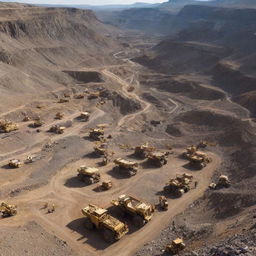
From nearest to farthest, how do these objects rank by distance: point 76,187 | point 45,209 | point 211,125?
point 45,209 < point 76,187 < point 211,125

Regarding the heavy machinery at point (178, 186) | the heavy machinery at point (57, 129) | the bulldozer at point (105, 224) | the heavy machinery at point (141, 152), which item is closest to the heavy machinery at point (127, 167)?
the heavy machinery at point (178, 186)

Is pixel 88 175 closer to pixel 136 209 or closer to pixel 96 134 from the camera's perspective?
pixel 136 209

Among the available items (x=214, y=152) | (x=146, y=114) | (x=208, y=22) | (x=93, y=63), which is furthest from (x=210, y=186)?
(x=208, y=22)

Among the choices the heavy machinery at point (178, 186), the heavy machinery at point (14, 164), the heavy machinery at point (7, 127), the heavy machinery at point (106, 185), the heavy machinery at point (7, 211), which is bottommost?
the heavy machinery at point (178, 186)

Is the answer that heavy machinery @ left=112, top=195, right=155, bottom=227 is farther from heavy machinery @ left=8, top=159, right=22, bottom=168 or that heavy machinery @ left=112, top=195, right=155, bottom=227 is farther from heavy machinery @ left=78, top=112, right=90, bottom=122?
heavy machinery @ left=78, top=112, right=90, bottom=122

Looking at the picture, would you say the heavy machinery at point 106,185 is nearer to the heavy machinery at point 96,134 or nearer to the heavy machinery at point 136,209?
the heavy machinery at point 136,209

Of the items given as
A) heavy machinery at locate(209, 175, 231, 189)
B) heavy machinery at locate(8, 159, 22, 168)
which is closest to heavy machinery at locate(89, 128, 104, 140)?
heavy machinery at locate(8, 159, 22, 168)

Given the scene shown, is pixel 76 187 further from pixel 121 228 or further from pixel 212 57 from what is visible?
pixel 212 57
